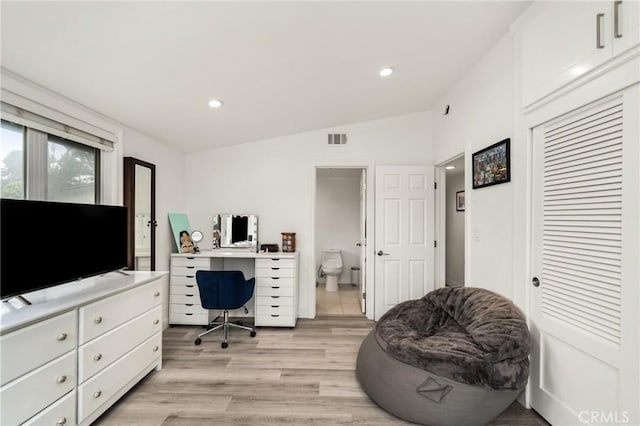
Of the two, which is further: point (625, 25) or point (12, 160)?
point (12, 160)

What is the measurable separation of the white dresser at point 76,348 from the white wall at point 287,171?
1690 millimetres

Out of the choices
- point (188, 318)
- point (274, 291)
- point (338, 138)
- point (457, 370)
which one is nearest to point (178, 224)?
point (188, 318)

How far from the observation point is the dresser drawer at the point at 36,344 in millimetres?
1232

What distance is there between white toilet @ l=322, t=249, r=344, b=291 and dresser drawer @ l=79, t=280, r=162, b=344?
3.03 meters

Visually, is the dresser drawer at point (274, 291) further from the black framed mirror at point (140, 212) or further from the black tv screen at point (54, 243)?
the black tv screen at point (54, 243)

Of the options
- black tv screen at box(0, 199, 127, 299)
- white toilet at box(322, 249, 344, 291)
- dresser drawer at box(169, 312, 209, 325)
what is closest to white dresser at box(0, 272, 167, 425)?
black tv screen at box(0, 199, 127, 299)

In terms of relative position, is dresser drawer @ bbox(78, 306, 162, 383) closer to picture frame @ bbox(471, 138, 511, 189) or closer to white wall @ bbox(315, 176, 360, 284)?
picture frame @ bbox(471, 138, 511, 189)

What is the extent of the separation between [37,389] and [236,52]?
7.26 ft

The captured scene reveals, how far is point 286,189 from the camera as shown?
12.2 ft

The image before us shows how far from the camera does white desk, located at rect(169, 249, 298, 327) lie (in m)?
3.27

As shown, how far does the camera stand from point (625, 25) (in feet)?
4.07

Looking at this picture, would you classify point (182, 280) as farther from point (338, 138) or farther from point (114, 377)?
point (338, 138)

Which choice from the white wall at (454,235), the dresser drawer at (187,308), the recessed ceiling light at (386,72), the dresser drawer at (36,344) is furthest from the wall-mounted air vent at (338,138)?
the dresser drawer at (36,344)

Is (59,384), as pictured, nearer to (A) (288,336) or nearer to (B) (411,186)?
(A) (288,336)
